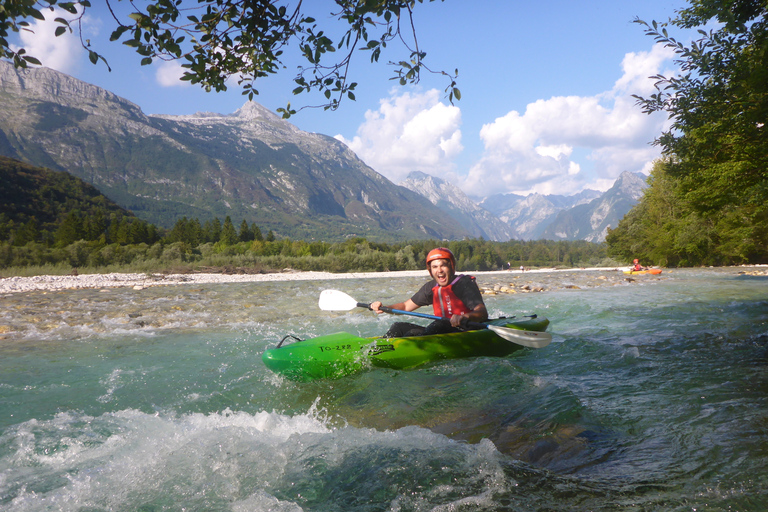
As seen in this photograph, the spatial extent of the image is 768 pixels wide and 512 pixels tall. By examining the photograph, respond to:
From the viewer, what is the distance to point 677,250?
101ft

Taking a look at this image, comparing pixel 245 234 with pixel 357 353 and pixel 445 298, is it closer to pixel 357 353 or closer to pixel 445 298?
pixel 445 298

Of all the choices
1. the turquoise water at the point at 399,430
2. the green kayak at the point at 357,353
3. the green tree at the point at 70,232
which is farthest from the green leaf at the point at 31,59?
the green tree at the point at 70,232

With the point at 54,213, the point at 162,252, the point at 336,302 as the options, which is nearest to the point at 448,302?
the point at 336,302

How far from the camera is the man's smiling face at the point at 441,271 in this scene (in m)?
5.62

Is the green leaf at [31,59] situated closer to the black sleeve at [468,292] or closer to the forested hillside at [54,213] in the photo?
the black sleeve at [468,292]

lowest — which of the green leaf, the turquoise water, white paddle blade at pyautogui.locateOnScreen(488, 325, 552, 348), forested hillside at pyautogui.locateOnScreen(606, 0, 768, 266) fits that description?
the turquoise water

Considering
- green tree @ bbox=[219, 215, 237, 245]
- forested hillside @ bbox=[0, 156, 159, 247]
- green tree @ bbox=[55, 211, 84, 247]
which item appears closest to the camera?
green tree @ bbox=[55, 211, 84, 247]

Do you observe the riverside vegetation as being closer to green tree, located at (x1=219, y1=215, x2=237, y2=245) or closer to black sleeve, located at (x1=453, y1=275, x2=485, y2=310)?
green tree, located at (x1=219, y1=215, x2=237, y2=245)

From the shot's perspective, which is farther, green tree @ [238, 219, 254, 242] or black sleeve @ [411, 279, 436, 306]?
green tree @ [238, 219, 254, 242]

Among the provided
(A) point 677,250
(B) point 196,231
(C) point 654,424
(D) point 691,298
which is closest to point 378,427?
(C) point 654,424

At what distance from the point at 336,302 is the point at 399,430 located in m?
3.28

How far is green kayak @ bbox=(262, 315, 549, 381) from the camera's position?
16.3ft

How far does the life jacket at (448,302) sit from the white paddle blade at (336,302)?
1.34 m

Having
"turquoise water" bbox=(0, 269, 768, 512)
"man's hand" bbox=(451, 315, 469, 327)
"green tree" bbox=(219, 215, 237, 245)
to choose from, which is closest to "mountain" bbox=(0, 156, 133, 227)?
"green tree" bbox=(219, 215, 237, 245)
